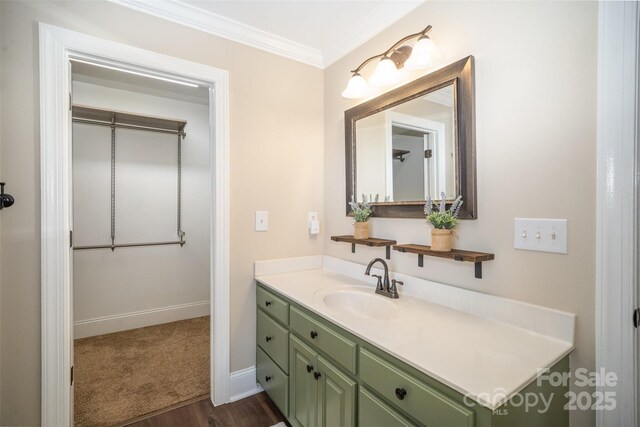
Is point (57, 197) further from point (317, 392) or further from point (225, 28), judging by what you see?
point (317, 392)

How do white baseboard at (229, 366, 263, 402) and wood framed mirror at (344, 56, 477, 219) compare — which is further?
white baseboard at (229, 366, 263, 402)

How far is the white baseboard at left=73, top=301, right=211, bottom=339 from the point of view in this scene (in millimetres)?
2727

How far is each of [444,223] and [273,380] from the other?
1.35 metres

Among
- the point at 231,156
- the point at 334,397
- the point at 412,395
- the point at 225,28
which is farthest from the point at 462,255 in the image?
the point at 225,28

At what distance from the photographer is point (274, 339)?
5.69ft

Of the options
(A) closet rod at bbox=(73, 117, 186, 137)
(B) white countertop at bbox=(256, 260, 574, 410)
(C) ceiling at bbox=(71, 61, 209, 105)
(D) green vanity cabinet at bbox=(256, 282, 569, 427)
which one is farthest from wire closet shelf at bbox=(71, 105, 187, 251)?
(B) white countertop at bbox=(256, 260, 574, 410)

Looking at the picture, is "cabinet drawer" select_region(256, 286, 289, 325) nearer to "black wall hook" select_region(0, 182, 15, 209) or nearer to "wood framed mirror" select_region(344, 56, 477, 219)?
"wood framed mirror" select_region(344, 56, 477, 219)

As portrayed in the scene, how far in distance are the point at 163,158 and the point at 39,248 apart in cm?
185

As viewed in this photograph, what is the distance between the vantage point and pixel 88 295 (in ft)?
8.96

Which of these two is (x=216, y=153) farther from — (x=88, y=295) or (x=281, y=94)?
(x=88, y=295)

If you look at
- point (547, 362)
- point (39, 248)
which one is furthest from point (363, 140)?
point (39, 248)

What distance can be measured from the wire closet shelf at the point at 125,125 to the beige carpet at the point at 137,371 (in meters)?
0.87

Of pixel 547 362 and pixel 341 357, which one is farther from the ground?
pixel 547 362

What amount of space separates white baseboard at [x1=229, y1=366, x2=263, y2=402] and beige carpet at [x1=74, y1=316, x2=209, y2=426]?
26cm
